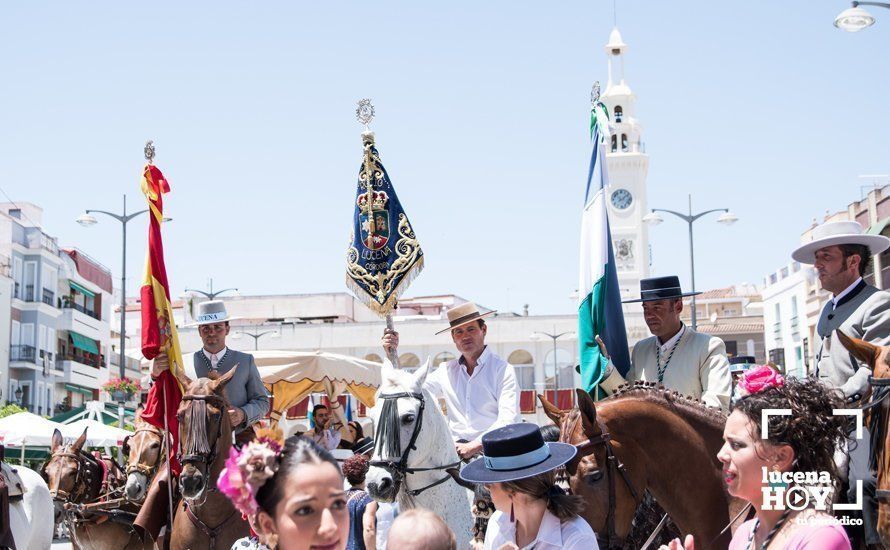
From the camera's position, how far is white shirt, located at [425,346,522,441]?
7945 mm

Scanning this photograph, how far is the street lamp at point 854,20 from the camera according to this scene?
15977 millimetres

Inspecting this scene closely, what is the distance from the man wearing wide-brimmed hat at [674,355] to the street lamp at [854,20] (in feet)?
33.1

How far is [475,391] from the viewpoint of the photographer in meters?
7.99

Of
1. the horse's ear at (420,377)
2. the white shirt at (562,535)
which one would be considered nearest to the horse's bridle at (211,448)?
the horse's ear at (420,377)

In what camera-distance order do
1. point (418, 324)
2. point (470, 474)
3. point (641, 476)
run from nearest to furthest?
point (470, 474), point (641, 476), point (418, 324)

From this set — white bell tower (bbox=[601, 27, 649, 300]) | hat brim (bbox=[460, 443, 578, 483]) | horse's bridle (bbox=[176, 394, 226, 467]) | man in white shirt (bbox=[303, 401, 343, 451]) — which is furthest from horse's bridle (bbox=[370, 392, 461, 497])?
white bell tower (bbox=[601, 27, 649, 300])

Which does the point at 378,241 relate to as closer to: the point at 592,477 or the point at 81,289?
the point at 592,477

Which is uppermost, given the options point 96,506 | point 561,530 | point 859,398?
point 859,398

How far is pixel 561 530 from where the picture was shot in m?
4.67

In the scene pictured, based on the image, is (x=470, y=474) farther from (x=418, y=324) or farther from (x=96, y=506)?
(x=418, y=324)

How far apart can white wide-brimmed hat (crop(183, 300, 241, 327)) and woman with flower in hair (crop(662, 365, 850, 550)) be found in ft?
20.6

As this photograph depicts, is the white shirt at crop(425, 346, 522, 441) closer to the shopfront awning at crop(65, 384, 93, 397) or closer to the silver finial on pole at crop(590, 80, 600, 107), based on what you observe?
the silver finial on pole at crop(590, 80, 600, 107)

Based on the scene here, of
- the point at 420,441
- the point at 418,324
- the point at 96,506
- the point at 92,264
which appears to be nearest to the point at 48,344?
the point at 92,264

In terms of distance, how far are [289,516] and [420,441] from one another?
3.44 meters
